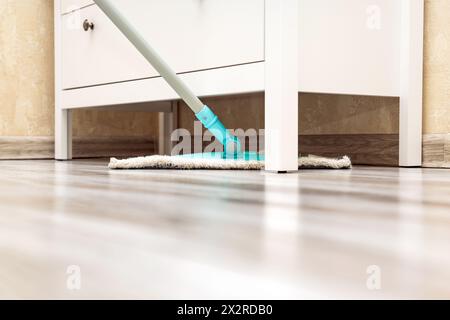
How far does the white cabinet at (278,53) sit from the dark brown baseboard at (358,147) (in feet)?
0.29

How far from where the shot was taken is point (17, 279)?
0.31 meters

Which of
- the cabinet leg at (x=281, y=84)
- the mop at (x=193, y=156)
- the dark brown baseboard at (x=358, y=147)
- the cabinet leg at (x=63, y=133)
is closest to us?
the cabinet leg at (x=281, y=84)

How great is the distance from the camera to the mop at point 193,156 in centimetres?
129

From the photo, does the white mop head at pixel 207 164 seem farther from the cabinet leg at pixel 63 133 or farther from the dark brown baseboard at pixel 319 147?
the cabinet leg at pixel 63 133

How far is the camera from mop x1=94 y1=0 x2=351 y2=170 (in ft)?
4.24

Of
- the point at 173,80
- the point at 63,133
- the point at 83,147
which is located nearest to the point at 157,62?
the point at 173,80

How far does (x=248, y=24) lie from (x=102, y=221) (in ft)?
2.69

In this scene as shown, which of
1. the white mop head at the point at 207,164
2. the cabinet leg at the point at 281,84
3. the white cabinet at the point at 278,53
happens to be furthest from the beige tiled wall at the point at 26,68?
the cabinet leg at the point at 281,84

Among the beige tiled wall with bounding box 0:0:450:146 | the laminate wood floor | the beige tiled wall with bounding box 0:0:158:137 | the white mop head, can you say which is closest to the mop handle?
the white mop head

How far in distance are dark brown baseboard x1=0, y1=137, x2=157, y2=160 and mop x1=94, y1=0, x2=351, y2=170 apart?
924 millimetres

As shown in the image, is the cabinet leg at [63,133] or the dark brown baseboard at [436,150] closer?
the dark brown baseboard at [436,150]

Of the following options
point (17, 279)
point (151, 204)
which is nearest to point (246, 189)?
point (151, 204)

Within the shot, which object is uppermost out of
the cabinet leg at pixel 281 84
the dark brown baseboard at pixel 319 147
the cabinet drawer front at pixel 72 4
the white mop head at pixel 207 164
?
the cabinet drawer front at pixel 72 4

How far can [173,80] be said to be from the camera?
1358 millimetres
